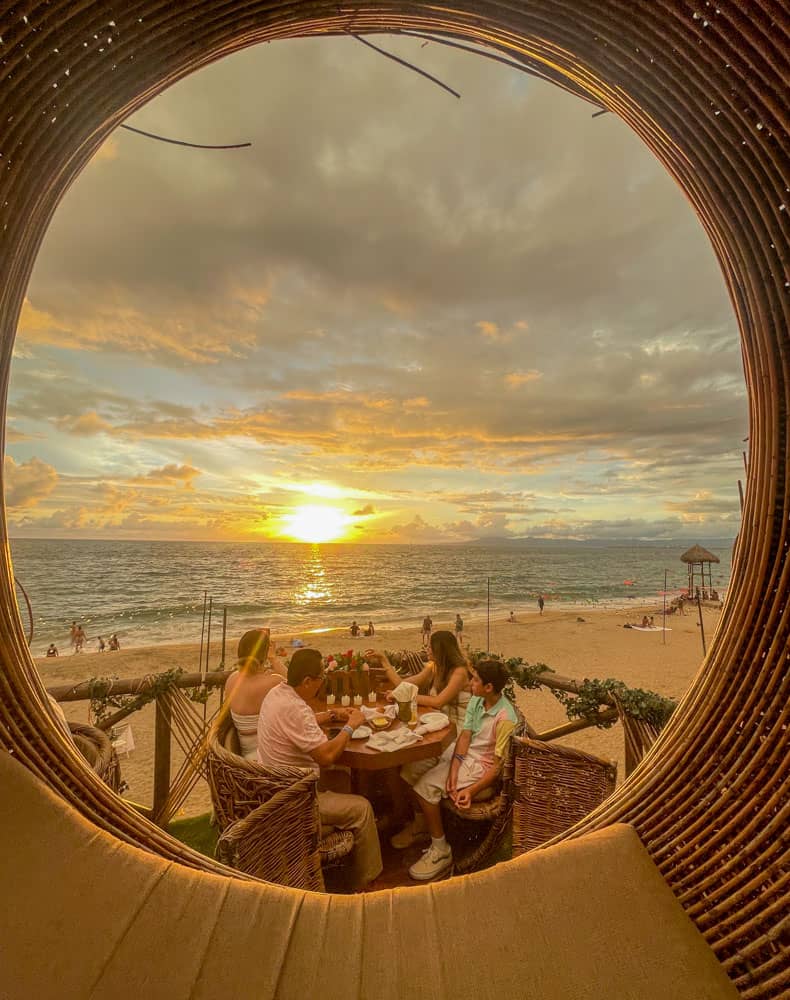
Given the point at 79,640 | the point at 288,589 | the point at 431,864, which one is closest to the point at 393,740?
the point at 431,864

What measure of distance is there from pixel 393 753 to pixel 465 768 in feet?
1.63

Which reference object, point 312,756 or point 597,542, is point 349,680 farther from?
point 597,542

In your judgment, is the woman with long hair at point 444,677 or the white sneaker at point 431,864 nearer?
the white sneaker at point 431,864

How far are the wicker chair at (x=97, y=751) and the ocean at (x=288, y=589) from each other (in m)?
9.06

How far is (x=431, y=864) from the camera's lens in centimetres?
263

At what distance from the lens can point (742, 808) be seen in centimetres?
88

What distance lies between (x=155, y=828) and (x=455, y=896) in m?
0.75

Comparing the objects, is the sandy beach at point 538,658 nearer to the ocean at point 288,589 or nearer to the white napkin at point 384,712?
the ocean at point 288,589

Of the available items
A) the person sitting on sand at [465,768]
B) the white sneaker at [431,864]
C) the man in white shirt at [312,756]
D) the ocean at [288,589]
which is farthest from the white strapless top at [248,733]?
the ocean at [288,589]

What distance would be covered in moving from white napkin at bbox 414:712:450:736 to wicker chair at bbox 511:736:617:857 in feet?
2.52

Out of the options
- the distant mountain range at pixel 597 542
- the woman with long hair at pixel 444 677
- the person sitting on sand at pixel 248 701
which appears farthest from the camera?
the distant mountain range at pixel 597 542

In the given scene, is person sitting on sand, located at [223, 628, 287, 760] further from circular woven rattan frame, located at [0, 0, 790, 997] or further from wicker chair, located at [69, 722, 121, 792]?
Answer: circular woven rattan frame, located at [0, 0, 790, 997]

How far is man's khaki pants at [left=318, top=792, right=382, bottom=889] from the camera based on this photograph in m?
2.42

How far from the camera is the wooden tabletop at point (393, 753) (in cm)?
264
